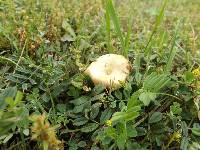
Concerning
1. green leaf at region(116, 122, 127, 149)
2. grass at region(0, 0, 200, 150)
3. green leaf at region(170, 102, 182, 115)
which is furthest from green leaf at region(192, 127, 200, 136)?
green leaf at region(116, 122, 127, 149)

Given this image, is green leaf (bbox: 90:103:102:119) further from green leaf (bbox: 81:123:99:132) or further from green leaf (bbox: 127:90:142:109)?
green leaf (bbox: 127:90:142:109)

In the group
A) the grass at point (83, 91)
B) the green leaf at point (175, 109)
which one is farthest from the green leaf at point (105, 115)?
the green leaf at point (175, 109)

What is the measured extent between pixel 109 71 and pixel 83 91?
0.18 meters

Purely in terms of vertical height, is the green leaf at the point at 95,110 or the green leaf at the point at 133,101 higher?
the green leaf at the point at 133,101

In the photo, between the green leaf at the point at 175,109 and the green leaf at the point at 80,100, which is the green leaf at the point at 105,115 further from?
the green leaf at the point at 175,109

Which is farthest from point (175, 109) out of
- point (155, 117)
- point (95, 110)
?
point (95, 110)

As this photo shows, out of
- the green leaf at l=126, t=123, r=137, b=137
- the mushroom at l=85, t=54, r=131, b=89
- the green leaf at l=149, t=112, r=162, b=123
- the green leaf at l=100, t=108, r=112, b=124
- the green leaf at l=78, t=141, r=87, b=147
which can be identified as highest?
the mushroom at l=85, t=54, r=131, b=89

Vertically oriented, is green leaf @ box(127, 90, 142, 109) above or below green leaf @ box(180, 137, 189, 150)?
above

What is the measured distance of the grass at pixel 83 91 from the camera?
5.65 feet

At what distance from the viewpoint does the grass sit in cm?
172

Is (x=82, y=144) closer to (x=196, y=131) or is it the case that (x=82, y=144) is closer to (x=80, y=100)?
(x=80, y=100)

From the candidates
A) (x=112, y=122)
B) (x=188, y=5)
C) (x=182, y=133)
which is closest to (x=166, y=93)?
(x=182, y=133)

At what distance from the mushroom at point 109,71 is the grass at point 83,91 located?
39 mm

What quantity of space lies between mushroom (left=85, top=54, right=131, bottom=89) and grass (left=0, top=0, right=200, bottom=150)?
0.04 metres
